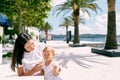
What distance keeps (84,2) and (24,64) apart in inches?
1286

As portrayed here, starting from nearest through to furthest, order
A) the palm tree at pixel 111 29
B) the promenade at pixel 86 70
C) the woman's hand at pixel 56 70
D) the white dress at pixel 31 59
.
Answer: the woman's hand at pixel 56 70, the white dress at pixel 31 59, the promenade at pixel 86 70, the palm tree at pixel 111 29

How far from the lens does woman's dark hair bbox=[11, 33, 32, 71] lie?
4.09 meters

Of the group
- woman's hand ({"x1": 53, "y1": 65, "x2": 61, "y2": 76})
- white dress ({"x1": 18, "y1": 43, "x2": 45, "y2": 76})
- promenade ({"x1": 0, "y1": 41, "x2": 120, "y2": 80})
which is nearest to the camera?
woman's hand ({"x1": 53, "y1": 65, "x2": 61, "y2": 76})

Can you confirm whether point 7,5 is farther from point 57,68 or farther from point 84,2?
point 57,68

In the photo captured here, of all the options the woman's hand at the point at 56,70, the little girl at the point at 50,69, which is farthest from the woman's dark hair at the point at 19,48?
the woman's hand at the point at 56,70

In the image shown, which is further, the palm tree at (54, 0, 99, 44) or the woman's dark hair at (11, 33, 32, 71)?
the palm tree at (54, 0, 99, 44)

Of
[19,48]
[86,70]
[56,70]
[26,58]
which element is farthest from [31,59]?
[86,70]

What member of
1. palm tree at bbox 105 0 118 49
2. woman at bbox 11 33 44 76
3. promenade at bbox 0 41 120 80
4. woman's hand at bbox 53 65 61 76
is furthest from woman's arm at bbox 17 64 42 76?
palm tree at bbox 105 0 118 49

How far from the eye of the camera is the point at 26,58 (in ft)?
13.8

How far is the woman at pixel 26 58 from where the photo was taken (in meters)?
4.11

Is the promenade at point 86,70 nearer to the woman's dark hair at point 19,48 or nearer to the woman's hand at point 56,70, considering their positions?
the woman's dark hair at point 19,48

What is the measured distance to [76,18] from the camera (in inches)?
1427

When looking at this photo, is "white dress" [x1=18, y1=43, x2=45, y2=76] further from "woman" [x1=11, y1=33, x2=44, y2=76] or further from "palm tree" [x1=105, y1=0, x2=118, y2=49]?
"palm tree" [x1=105, y1=0, x2=118, y2=49]

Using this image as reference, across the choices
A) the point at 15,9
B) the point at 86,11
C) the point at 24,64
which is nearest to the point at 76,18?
the point at 86,11
